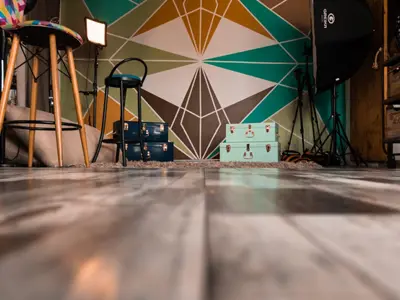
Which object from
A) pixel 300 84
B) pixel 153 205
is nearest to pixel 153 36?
pixel 300 84

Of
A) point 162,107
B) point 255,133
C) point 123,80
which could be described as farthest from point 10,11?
point 162,107

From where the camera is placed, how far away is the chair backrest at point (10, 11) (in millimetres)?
1600

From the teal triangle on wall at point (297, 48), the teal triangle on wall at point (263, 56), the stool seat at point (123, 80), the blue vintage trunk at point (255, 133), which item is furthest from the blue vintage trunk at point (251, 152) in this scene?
the stool seat at point (123, 80)

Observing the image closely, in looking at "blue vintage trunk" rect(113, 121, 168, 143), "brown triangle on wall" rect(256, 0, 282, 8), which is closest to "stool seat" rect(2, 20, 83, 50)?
"blue vintage trunk" rect(113, 121, 168, 143)

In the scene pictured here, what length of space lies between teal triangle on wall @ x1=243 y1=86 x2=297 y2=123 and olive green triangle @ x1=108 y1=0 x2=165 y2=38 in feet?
5.69

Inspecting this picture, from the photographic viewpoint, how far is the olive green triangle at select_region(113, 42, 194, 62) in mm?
4156

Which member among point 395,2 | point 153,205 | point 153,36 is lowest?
point 153,205

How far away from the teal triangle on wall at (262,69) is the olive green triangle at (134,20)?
0.94 meters

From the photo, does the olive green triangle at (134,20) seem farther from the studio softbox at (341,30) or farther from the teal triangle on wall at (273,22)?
the studio softbox at (341,30)

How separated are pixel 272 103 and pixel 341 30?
1.34m

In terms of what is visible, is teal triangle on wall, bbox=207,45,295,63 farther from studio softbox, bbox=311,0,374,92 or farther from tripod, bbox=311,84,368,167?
studio softbox, bbox=311,0,374,92

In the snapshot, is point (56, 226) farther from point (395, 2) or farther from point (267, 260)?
point (395, 2)

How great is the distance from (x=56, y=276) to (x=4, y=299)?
0.07 feet

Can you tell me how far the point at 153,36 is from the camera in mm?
4168
